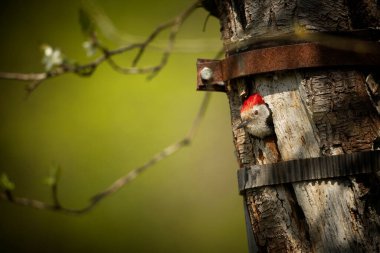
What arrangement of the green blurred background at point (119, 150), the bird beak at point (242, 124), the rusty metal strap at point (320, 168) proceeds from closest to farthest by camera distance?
the rusty metal strap at point (320, 168) → the bird beak at point (242, 124) → the green blurred background at point (119, 150)

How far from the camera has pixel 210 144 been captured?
462 centimetres

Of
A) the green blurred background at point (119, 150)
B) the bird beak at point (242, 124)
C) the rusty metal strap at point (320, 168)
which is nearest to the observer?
the rusty metal strap at point (320, 168)

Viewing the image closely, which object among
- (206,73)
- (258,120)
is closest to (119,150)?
(206,73)

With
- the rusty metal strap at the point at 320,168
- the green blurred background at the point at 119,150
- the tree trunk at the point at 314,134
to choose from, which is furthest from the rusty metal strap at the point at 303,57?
the green blurred background at the point at 119,150

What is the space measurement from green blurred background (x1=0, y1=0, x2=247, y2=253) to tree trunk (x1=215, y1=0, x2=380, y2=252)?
9.77 feet

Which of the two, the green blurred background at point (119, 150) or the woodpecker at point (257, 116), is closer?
the woodpecker at point (257, 116)

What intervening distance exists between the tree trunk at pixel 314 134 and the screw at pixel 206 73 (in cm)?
12

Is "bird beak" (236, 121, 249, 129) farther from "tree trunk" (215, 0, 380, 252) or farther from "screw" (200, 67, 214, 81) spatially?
"screw" (200, 67, 214, 81)

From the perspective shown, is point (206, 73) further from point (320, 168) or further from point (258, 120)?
point (320, 168)

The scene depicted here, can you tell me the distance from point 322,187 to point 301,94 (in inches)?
9.2

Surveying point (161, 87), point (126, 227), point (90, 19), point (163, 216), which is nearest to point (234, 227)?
point (163, 216)

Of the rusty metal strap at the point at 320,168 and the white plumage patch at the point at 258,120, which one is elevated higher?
the white plumage patch at the point at 258,120

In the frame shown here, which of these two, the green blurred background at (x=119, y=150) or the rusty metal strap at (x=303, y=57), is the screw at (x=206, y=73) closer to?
the rusty metal strap at (x=303, y=57)

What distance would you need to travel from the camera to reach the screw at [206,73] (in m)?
1.50
